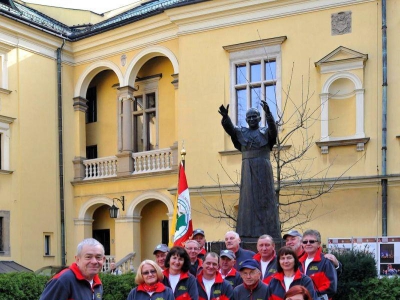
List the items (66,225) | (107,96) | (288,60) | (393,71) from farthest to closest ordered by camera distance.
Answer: (107,96)
(66,225)
(288,60)
(393,71)

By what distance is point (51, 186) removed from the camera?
2334 centimetres

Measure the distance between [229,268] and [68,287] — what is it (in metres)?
2.98

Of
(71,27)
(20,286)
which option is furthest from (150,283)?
(71,27)

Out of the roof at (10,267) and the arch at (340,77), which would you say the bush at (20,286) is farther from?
the arch at (340,77)

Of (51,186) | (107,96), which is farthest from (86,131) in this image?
(51,186)

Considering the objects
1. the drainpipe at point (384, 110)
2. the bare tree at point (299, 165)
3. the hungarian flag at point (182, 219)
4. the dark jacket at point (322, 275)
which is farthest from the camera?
the bare tree at point (299, 165)

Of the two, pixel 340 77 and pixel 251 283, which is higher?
pixel 340 77

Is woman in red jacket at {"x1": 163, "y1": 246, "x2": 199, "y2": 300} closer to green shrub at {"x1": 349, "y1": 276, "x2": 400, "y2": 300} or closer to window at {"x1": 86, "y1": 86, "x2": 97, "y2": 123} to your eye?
green shrub at {"x1": 349, "y1": 276, "x2": 400, "y2": 300}

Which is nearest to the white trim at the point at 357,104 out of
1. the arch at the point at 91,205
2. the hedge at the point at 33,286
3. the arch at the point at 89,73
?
the hedge at the point at 33,286

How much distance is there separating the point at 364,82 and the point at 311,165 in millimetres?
3000

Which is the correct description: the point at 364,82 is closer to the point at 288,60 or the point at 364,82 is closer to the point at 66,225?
the point at 288,60

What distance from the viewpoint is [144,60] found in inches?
912

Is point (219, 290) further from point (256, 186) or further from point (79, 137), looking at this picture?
point (79, 137)

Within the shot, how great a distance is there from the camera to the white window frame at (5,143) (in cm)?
2173
